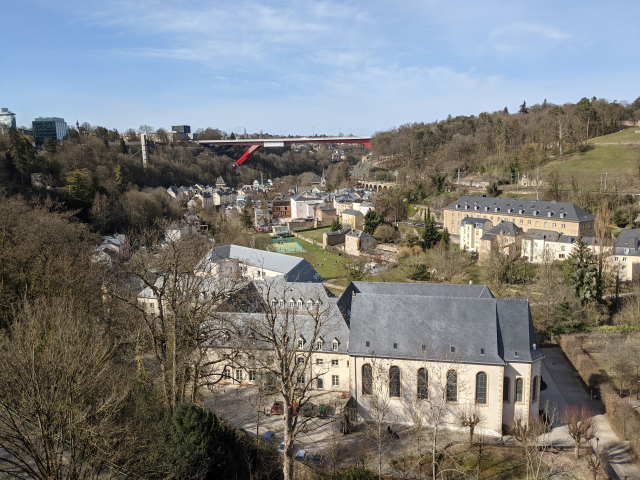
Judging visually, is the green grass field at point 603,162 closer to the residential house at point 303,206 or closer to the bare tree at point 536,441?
the residential house at point 303,206

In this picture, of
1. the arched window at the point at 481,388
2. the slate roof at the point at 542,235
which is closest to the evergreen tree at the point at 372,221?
the slate roof at the point at 542,235

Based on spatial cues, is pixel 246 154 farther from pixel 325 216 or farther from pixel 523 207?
pixel 523 207

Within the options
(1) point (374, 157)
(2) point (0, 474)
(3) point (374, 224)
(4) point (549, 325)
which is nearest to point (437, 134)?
(1) point (374, 157)

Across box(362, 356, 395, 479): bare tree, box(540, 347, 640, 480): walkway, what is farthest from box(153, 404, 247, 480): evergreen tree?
box(540, 347, 640, 480): walkway

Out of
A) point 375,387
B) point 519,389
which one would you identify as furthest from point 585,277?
point 375,387

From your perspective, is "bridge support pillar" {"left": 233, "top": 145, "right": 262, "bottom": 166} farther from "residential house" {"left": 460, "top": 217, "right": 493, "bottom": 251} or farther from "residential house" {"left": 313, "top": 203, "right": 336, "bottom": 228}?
"residential house" {"left": 460, "top": 217, "right": 493, "bottom": 251}

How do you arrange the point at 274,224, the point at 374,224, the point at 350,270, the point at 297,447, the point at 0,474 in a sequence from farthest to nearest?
the point at 274,224 < the point at 374,224 < the point at 350,270 < the point at 297,447 < the point at 0,474

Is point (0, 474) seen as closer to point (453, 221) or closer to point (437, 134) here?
point (453, 221)
